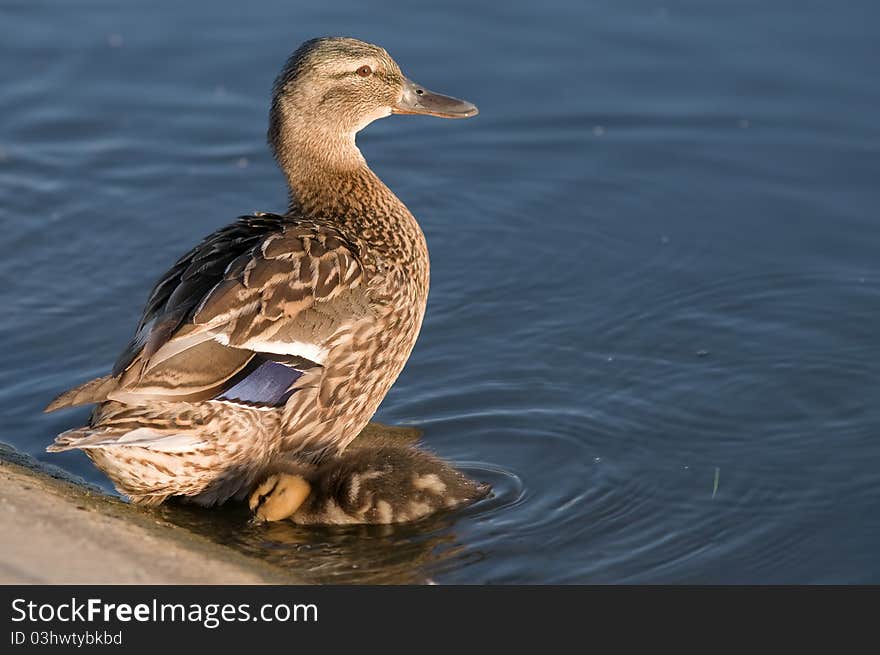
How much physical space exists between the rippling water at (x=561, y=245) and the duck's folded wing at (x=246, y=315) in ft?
1.93

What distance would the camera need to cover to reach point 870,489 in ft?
17.0

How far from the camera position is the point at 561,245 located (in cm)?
717

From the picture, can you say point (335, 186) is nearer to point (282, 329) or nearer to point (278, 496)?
point (282, 329)

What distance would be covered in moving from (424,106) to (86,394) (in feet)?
Answer: 7.30

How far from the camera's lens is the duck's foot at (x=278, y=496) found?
5148 mm

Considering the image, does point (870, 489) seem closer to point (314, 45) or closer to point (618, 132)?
point (314, 45)

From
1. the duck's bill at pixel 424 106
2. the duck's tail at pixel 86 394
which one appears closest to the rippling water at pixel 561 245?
the duck's tail at pixel 86 394

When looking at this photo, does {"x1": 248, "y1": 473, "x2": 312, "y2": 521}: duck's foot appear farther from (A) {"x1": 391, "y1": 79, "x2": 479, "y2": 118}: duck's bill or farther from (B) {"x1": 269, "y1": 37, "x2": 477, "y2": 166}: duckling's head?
(A) {"x1": 391, "y1": 79, "x2": 479, "y2": 118}: duck's bill

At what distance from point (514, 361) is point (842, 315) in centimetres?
137

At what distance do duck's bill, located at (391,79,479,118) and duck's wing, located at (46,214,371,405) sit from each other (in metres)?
1.08

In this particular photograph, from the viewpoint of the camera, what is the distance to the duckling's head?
19.5ft

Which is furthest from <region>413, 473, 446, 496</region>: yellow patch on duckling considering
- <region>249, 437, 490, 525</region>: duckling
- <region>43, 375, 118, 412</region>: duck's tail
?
<region>43, 375, 118, 412</region>: duck's tail

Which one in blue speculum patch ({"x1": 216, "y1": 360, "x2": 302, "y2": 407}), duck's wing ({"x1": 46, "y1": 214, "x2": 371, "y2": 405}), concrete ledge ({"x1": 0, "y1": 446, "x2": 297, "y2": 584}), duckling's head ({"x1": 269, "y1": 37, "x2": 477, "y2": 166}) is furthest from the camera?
duckling's head ({"x1": 269, "y1": 37, "x2": 477, "y2": 166})
